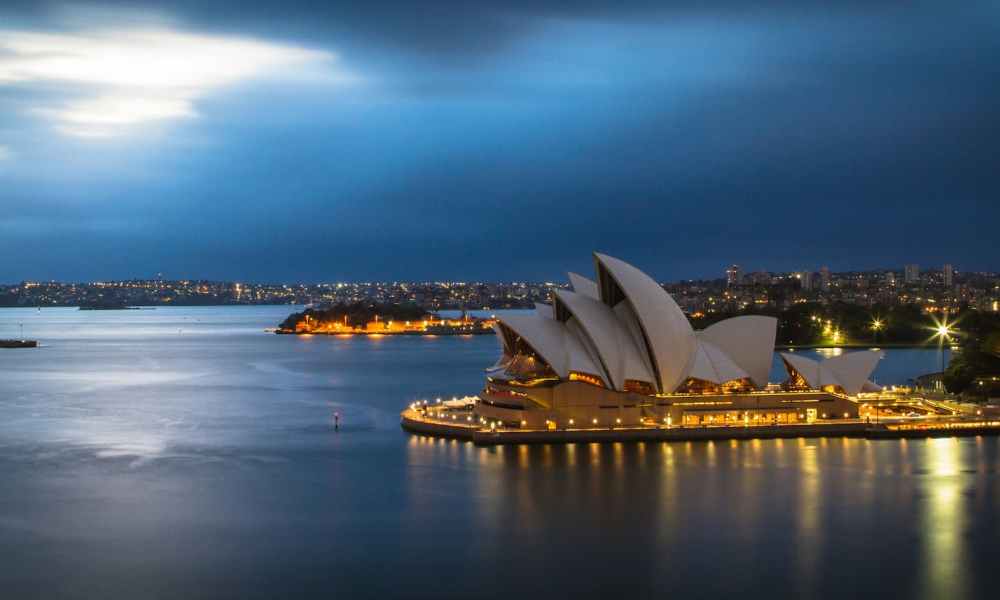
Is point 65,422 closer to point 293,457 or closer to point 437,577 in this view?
point 293,457

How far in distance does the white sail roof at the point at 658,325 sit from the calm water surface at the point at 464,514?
7.20 feet

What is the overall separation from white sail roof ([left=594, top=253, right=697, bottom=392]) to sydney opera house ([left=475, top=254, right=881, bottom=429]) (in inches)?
1.1

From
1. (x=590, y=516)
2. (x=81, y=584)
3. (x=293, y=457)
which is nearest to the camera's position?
(x=81, y=584)

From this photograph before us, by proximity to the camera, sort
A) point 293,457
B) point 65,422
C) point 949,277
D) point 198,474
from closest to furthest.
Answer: point 198,474 → point 293,457 → point 65,422 → point 949,277

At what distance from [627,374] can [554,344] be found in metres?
2.15

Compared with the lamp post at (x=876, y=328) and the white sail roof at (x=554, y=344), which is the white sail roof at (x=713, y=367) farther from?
the lamp post at (x=876, y=328)

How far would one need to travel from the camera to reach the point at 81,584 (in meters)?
17.3

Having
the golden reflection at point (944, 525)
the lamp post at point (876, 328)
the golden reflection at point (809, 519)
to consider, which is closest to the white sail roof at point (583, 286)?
the golden reflection at point (809, 519)

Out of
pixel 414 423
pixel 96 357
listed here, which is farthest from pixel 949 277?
pixel 414 423

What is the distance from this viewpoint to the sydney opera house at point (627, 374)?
2970 centimetres

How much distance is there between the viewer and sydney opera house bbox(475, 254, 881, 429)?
29.7 metres

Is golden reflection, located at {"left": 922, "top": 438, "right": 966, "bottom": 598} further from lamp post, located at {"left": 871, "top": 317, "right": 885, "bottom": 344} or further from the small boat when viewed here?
the small boat

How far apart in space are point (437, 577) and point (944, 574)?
815 centimetres

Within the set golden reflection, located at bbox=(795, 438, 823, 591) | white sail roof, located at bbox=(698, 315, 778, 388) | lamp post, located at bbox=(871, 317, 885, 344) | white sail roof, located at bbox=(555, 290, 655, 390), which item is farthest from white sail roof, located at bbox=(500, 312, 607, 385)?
lamp post, located at bbox=(871, 317, 885, 344)
